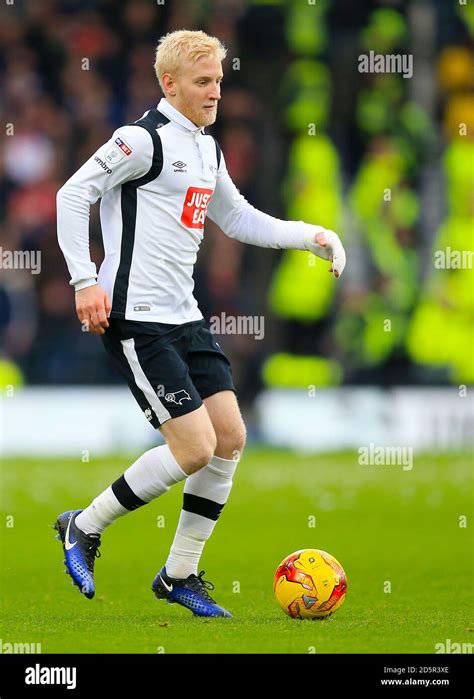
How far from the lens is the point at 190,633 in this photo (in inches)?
249

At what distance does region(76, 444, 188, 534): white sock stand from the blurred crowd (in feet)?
31.2

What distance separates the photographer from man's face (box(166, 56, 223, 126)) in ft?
22.0

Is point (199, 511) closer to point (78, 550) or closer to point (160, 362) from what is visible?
point (78, 550)

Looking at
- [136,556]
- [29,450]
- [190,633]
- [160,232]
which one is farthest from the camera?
[29,450]

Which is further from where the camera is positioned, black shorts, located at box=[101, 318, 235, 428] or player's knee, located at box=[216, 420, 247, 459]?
player's knee, located at box=[216, 420, 247, 459]

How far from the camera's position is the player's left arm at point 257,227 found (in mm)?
7074

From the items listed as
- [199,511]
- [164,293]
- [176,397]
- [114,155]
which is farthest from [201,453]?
[114,155]

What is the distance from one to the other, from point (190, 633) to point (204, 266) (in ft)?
36.1

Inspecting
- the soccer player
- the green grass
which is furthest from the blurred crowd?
the soccer player

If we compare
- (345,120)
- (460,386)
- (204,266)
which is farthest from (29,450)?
(345,120)

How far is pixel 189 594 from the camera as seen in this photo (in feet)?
23.0

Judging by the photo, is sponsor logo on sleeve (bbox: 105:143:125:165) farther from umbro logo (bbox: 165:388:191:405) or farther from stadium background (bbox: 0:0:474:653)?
stadium background (bbox: 0:0:474:653)
